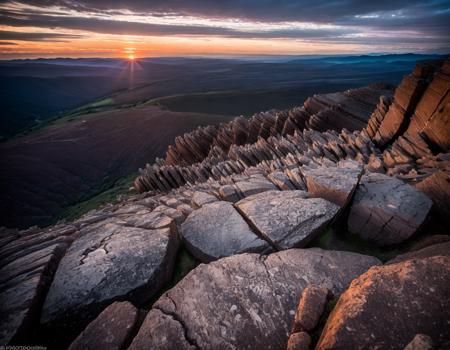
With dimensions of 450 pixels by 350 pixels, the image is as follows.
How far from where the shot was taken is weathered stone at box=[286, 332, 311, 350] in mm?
2975

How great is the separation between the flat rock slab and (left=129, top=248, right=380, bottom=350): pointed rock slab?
1.19 metres

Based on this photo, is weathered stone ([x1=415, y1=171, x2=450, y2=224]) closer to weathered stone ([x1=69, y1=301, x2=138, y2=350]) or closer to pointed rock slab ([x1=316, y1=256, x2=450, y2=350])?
pointed rock slab ([x1=316, y1=256, x2=450, y2=350])

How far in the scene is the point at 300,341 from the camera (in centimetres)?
302

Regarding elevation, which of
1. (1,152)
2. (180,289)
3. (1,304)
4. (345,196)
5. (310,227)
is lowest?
(1,152)

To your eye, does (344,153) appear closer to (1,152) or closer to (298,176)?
(298,176)

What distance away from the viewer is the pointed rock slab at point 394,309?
2740 millimetres

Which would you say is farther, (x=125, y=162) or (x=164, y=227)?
(x=125, y=162)

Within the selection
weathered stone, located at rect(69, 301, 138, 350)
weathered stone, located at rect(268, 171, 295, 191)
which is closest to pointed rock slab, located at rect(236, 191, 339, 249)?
weathered stone, located at rect(268, 171, 295, 191)

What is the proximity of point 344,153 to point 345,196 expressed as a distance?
6.03 metres

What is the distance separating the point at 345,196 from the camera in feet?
20.2

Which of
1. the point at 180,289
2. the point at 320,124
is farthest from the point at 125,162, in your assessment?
the point at 180,289

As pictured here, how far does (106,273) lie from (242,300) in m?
2.82

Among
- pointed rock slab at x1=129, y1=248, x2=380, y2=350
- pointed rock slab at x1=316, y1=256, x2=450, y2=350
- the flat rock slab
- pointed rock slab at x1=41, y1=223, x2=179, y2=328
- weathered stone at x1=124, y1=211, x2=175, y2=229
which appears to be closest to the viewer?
pointed rock slab at x1=316, y1=256, x2=450, y2=350

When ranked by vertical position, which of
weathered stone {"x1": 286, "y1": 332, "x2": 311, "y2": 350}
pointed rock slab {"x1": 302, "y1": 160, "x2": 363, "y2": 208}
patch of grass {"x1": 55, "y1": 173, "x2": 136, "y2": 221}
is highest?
pointed rock slab {"x1": 302, "y1": 160, "x2": 363, "y2": 208}
